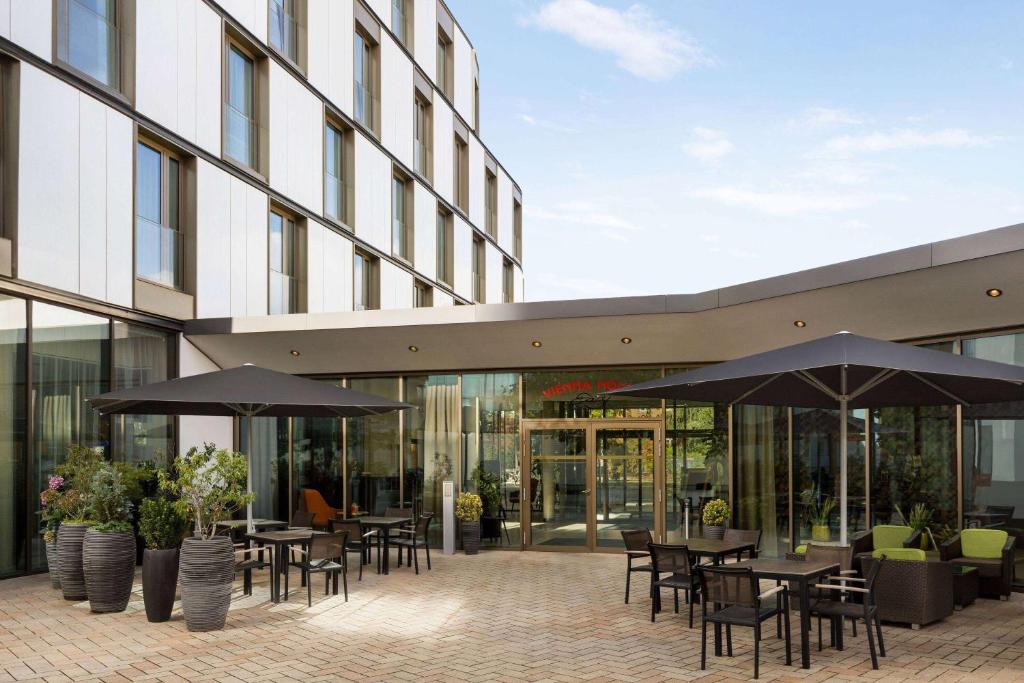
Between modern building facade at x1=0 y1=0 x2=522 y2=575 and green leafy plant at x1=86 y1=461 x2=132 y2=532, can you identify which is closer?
green leafy plant at x1=86 y1=461 x2=132 y2=532

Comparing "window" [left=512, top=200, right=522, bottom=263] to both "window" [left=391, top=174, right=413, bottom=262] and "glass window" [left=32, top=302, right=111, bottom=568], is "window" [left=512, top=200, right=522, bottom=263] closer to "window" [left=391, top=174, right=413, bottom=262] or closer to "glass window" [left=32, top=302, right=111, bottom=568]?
"window" [left=391, top=174, right=413, bottom=262]

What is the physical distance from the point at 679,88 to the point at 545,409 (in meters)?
13.9

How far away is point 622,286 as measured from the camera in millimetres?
56406

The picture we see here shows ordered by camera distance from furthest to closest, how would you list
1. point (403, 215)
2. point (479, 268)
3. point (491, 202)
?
point (491, 202) < point (479, 268) < point (403, 215)

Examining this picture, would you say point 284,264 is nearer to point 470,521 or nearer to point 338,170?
point 338,170

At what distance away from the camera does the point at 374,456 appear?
15477mm

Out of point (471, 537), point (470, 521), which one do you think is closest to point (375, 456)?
point (470, 521)

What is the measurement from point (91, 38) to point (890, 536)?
12135mm

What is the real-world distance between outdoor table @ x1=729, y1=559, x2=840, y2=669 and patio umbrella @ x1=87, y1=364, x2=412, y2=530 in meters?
4.66

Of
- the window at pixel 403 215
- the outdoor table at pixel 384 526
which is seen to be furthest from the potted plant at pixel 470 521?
the window at pixel 403 215

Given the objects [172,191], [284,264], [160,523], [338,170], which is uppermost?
[338,170]

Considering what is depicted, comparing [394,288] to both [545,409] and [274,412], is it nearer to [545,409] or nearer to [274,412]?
[545,409]

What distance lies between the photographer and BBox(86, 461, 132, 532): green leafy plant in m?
9.01

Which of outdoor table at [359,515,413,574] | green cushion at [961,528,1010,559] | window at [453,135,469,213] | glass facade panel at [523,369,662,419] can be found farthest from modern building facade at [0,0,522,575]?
green cushion at [961,528,1010,559]
